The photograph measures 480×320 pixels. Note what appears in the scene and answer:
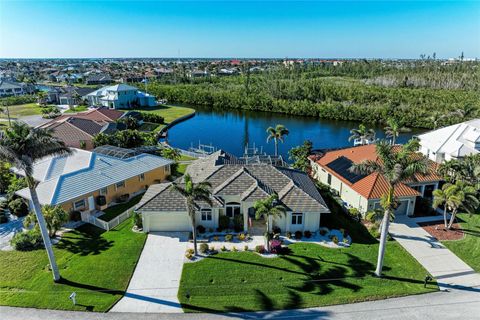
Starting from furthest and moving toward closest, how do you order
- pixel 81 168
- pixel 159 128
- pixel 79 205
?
pixel 159 128 < pixel 81 168 < pixel 79 205

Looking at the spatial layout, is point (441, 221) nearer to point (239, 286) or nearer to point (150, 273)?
point (239, 286)

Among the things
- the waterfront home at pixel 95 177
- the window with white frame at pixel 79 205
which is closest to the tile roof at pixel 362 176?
the waterfront home at pixel 95 177

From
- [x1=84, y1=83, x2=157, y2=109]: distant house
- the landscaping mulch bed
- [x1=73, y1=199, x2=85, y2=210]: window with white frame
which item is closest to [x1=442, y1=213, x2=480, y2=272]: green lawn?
the landscaping mulch bed

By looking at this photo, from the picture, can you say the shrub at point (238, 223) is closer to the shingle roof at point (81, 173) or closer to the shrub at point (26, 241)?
the shingle roof at point (81, 173)

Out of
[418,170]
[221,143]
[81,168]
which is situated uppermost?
[418,170]

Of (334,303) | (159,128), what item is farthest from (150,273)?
(159,128)

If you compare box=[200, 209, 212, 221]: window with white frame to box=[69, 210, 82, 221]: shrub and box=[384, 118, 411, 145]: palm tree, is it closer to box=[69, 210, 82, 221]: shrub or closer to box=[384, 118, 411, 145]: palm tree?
box=[69, 210, 82, 221]: shrub
